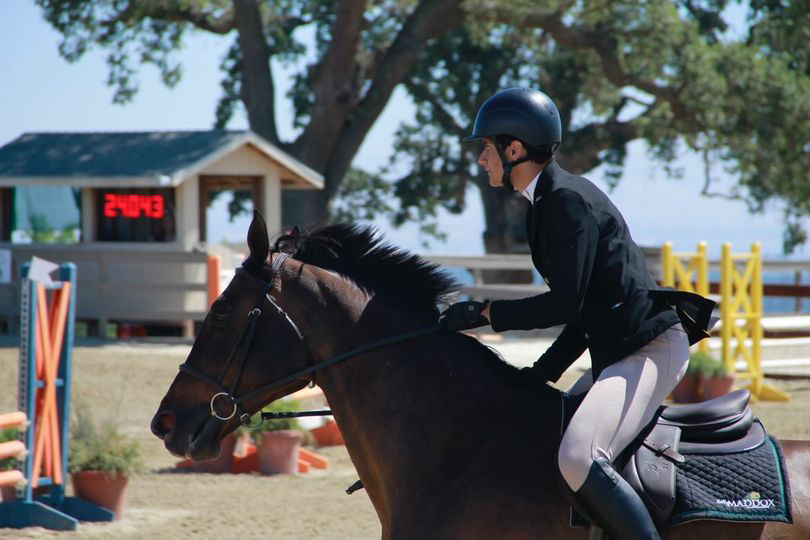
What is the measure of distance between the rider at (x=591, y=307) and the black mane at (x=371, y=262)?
0.24 m

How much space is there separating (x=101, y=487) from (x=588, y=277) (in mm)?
4986

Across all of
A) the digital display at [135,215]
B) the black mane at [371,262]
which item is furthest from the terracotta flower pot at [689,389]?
the digital display at [135,215]

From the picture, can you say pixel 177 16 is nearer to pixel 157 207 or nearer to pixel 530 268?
pixel 157 207

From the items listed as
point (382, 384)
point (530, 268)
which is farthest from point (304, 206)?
point (382, 384)

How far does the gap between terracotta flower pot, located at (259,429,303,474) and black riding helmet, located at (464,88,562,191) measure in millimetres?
5968

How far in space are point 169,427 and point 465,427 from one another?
100cm

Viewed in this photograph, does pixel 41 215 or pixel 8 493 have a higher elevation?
pixel 41 215

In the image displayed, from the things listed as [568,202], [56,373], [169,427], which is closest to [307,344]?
[169,427]

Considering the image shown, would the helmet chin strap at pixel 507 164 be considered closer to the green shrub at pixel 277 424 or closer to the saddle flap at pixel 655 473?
the saddle flap at pixel 655 473

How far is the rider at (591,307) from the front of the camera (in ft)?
10.7

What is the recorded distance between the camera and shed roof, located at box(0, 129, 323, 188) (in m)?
19.0

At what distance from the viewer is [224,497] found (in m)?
8.31

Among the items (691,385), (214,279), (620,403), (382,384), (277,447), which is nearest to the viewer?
(620,403)

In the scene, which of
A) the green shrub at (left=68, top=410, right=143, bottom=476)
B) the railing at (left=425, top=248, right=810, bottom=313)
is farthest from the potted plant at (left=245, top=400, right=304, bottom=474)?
the railing at (left=425, top=248, right=810, bottom=313)
